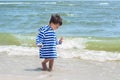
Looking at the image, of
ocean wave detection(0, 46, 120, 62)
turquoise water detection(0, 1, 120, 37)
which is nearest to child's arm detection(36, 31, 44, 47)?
ocean wave detection(0, 46, 120, 62)

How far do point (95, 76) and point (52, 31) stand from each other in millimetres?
1242

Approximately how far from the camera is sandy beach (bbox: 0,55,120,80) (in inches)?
314

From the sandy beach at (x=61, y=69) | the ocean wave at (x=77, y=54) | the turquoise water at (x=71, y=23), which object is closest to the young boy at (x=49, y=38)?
the sandy beach at (x=61, y=69)

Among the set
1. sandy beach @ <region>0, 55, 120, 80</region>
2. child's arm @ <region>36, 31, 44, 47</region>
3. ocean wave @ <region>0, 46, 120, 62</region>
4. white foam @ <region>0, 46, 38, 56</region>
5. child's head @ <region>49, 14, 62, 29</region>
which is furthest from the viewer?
white foam @ <region>0, 46, 38, 56</region>

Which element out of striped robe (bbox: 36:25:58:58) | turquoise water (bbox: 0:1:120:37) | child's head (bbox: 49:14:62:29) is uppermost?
child's head (bbox: 49:14:62:29)

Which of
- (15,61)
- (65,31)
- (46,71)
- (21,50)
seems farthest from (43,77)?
Answer: (65,31)

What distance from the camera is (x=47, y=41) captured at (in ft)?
27.4

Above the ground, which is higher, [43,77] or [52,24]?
[52,24]

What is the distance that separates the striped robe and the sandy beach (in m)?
0.38

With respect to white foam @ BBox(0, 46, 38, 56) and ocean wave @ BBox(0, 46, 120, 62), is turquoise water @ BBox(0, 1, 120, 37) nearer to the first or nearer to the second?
white foam @ BBox(0, 46, 38, 56)

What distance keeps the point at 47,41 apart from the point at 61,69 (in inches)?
31.6

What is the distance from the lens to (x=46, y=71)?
8508 millimetres

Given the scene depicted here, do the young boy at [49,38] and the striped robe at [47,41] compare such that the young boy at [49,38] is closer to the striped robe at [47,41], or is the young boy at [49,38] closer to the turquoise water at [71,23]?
the striped robe at [47,41]

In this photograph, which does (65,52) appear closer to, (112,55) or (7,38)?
(112,55)
